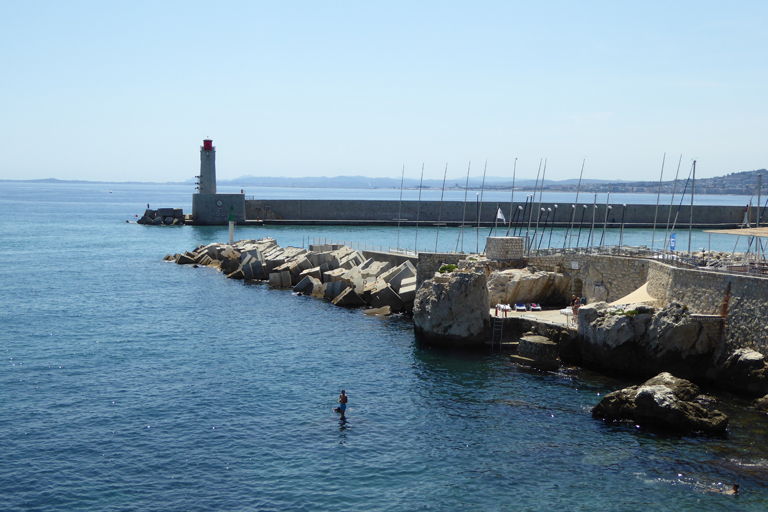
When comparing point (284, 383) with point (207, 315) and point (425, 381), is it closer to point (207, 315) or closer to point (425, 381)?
point (425, 381)

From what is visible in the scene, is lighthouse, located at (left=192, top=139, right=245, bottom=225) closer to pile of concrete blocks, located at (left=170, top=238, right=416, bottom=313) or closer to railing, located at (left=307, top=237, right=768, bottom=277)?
pile of concrete blocks, located at (left=170, top=238, right=416, bottom=313)

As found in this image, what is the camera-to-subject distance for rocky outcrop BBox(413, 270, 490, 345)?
109ft

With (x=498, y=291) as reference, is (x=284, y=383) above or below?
below

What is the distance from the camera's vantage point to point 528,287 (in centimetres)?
3819

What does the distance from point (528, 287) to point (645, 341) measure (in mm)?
10144

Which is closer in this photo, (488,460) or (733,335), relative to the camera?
(488,460)

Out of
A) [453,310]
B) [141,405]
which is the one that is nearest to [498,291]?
[453,310]

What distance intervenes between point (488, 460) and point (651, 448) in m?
5.46

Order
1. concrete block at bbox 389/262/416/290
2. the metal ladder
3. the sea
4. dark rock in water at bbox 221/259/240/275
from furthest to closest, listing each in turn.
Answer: dark rock in water at bbox 221/259/240/275 < concrete block at bbox 389/262/416/290 < the metal ladder < the sea

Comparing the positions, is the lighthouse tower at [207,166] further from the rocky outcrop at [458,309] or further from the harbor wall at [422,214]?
the rocky outcrop at [458,309]

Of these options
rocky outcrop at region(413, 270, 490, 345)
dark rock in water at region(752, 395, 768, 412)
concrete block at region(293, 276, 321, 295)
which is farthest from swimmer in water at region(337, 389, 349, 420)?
concrete block at region(293, 276, 321, 295)

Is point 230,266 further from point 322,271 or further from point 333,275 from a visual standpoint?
point 333,275

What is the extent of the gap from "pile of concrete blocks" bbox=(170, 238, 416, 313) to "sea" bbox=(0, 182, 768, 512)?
4.51m

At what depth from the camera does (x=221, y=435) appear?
2216cm
